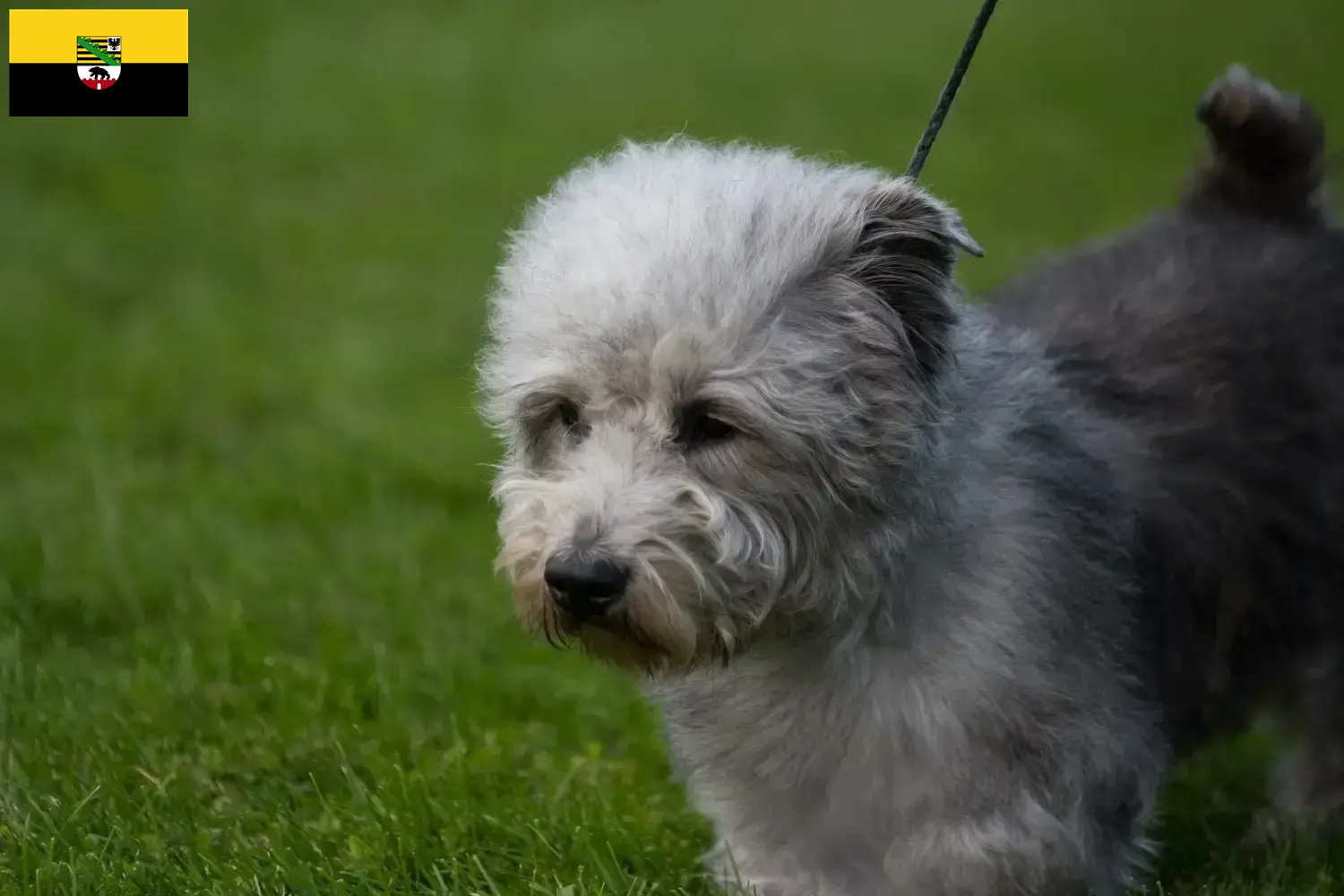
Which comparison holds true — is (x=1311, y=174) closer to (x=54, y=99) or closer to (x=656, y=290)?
(x=656, y=290)

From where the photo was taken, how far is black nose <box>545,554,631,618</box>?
9.76 ft

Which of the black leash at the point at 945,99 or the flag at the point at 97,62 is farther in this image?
the flag at the point at 97,62

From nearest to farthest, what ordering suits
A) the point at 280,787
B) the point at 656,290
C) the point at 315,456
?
the point at 656,290, the point at 280,787, the point at 315,456

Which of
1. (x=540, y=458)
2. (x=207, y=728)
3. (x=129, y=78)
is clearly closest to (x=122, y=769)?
(x=207, y=728)

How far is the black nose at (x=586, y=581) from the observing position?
297 cm

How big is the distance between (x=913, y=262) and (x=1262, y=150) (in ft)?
5.25

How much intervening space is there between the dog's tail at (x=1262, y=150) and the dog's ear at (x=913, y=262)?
4.81 ft

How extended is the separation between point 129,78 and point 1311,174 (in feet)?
25.4

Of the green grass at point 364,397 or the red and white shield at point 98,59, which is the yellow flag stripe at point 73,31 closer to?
the red and white shield at point 98,59

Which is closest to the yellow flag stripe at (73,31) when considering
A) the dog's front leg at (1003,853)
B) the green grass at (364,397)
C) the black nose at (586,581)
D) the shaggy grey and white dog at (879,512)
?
the green grass at (364,397)

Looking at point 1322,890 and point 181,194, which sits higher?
point 181,194

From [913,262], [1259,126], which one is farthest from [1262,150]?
[913,262]

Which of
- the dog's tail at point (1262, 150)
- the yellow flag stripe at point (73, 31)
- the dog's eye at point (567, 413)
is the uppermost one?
the yellow flag stripe at point (73, 31)

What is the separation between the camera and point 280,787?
428 cm
